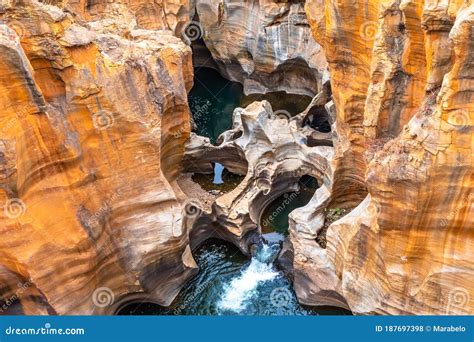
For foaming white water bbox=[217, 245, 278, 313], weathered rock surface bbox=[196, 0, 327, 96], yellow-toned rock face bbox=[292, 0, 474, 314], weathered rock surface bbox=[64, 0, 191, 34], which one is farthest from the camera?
weathered rock surface bbox=[196, 0, 327, 96]

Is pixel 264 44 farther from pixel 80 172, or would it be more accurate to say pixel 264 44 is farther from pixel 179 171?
pixel 80 172

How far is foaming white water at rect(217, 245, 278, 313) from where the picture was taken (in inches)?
564

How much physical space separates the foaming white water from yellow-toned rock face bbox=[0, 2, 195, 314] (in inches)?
53.3

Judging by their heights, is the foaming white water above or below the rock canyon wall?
below

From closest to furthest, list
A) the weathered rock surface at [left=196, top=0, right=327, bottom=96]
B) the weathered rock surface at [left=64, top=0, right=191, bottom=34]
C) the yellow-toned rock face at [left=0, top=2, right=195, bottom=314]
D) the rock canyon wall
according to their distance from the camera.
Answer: the rock canyon wall → the yellow-toned rock face at [left=0, top=2, right=195, bottom=314] → the weathered rock surface at [left=64, top=0, right=191, bottom=34] → the weathered rock surface at [left=196, top=0, right=327, bottom=96]

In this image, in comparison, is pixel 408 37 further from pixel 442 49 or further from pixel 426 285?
pixel 426 285

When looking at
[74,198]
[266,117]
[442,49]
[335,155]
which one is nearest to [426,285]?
[442,49]

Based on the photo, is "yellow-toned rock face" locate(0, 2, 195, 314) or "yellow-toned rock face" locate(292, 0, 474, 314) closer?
"yellow-toned rock face" locate(292, 0, 474, 314)

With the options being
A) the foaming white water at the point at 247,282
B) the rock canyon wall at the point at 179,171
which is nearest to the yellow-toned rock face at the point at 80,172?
the rock canyon wall at the point at 179,171

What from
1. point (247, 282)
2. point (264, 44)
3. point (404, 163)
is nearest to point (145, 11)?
point (264, 44)

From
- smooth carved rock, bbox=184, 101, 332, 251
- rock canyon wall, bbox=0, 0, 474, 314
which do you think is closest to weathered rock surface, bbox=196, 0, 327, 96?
smooth carved rock, bbox=184, 101, 332, 251

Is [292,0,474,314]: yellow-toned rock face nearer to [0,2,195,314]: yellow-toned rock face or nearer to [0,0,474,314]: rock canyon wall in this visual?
[0,0,474,314]: rock canyon wall

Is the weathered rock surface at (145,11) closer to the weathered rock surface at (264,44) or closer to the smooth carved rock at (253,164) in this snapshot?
the weathered rock surface at (264,44)

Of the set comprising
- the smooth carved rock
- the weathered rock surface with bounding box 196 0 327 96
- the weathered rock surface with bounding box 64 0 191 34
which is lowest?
the smooth carved rock
